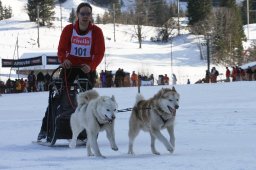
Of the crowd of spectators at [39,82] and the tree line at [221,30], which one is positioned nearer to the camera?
the crowd of spectators at [39,82]

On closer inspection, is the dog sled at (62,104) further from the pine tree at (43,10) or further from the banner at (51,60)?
the pine tree at (43,10)

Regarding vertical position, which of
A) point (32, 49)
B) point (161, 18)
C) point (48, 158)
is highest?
point (161, 18)

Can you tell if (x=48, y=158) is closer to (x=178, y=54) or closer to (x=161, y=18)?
(x=178, y=54)

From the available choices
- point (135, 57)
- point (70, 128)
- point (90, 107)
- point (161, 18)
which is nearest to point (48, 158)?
point (90, 107)

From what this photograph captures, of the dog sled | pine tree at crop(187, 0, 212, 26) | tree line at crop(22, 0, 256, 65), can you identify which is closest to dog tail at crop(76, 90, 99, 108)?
the dog sled

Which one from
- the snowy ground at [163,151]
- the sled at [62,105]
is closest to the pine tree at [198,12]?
the snowy ground at [163,151]

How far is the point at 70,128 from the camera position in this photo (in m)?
6.67

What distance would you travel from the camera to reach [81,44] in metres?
6.59

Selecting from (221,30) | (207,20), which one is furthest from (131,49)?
(221,30)

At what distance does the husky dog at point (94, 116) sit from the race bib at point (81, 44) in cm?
75

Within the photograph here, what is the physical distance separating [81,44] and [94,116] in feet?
4.24

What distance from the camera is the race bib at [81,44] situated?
21.6 feet

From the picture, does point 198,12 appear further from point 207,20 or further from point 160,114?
point 160,114

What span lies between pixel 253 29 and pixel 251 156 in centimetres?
7516
